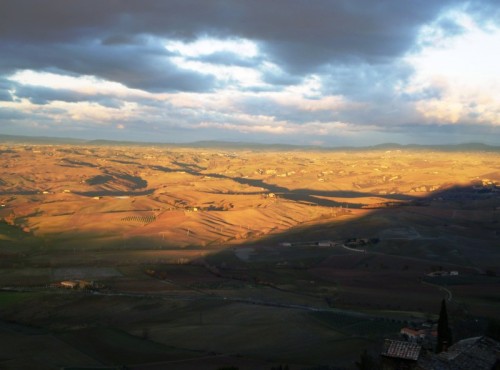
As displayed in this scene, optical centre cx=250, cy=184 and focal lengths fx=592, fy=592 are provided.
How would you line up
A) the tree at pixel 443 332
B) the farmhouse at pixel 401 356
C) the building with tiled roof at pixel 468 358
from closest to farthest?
→ the building with tiled roof at pixel 468 358 < the farmhouse at pixel 401 356 < the tree at pixel 443 332

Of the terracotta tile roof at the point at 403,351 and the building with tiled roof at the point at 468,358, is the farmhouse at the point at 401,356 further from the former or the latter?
the building with tiled roof at the point at 468,358

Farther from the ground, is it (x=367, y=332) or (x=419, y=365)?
(x=419, y=365)

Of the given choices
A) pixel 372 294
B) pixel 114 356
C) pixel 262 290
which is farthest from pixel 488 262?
pixel 114 356

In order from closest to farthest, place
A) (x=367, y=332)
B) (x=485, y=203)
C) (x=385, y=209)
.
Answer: (x=367, y=332) → (x=385, y=209) → (x=485, y=203)

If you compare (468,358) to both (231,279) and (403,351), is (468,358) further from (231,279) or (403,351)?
(231,279)

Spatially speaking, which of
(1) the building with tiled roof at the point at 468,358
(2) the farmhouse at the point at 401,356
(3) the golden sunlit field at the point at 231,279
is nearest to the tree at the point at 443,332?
(1) the building with tiled roof at the point at 468,358

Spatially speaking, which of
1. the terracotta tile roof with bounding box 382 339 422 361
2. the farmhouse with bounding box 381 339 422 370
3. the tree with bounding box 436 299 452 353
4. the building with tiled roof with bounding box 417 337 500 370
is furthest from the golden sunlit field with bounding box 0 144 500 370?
the terracotta tile roof with bounding box 382 339 422 361

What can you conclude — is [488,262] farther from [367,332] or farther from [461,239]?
[367,332]

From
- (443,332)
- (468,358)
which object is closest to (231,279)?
(443,332)

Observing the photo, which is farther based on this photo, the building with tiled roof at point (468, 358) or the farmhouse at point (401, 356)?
the farmhouse at point (401, 356)
